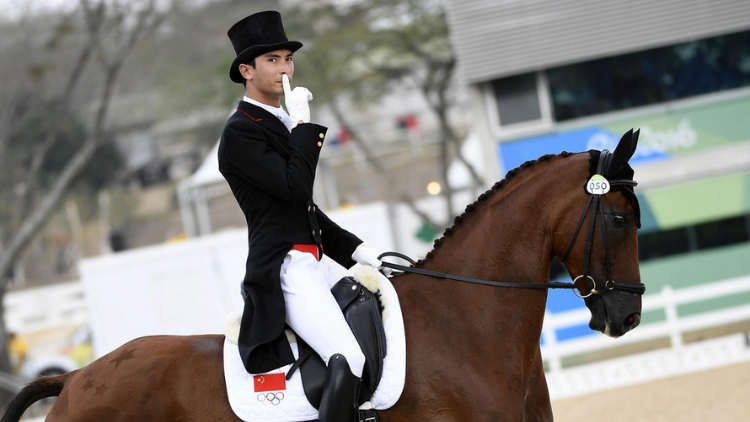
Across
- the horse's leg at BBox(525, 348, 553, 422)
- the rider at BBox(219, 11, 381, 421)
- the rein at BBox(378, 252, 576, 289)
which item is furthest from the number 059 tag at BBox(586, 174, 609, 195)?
the rider at BBox(219, 11, 381, 421)

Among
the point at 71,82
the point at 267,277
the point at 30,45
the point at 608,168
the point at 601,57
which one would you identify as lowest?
the point at 267,277

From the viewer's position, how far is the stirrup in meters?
2.96

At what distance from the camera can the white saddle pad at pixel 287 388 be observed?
297 centimetres

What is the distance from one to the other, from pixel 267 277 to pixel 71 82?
48.9ft

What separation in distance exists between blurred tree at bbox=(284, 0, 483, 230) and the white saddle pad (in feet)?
46.1

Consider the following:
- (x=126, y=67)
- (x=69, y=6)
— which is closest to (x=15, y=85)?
(x=69, y=6)

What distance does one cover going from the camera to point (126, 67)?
31625mm

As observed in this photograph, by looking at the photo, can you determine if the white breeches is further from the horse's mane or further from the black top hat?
the black top hat

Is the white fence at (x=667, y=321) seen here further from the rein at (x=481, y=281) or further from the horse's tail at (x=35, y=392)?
the horse's tail at (x=35, y=392)

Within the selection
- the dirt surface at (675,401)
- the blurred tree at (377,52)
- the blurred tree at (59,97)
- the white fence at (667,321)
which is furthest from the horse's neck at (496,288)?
the blurred tree at (377,52)

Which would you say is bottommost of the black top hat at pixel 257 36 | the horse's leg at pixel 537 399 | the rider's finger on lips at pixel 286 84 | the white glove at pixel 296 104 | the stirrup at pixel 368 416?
the horse's leg at pixel 537 399

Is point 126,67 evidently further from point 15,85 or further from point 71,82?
point 71,82

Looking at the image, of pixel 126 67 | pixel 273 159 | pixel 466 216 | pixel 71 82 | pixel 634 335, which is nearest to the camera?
pixel 273 159

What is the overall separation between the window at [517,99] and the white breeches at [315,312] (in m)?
9.50
